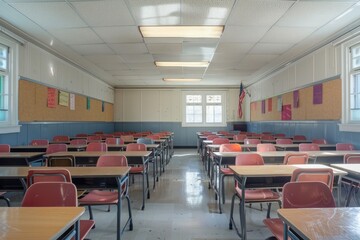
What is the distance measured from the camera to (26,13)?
392 cm

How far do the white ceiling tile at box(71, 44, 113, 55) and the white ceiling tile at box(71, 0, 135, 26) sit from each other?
132 centimetres

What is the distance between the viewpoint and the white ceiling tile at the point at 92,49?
562 cm

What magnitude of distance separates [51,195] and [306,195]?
66.6 inches

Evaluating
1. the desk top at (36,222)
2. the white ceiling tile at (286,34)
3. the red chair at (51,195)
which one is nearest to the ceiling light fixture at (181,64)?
the white ceiling tile at (286,34)

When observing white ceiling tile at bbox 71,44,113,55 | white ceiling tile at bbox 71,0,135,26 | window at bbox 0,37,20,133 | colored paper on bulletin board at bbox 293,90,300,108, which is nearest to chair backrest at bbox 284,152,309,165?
white ceiling tile at bbox 71,0,135,26

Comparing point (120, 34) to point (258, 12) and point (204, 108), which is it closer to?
point (258, 12)

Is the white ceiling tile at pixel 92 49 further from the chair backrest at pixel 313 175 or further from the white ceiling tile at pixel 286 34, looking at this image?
the chair backrest at pixel 313 175

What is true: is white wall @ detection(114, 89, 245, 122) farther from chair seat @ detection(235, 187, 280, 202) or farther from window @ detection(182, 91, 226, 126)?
chair seat @ detection(235, 187, 280, 202)

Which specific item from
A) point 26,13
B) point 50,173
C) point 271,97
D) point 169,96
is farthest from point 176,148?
point 50,173

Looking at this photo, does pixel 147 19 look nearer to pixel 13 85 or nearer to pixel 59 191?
pixel 13 85

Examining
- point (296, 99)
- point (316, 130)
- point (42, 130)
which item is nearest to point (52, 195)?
point (42, 130)

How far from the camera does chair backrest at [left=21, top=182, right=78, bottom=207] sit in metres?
1.61

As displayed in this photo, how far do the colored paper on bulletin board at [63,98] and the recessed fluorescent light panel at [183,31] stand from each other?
3.20 metres

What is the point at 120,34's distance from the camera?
15.9 feet
